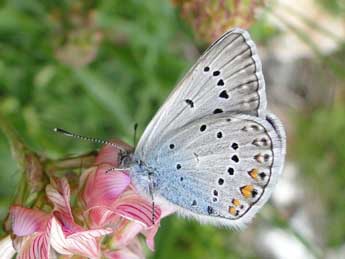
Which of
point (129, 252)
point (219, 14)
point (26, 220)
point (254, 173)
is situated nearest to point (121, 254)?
point (129, 252)

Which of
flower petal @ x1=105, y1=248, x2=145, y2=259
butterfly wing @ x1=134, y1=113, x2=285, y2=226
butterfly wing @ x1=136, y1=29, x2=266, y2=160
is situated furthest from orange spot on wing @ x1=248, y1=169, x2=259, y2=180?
flower petal @ x1=105, y1=248, x2=145, y2=259

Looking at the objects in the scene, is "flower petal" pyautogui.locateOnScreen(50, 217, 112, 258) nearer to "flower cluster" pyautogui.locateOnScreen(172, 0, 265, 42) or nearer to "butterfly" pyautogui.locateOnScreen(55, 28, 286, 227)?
"butterfly" pyautogui.locateOnScreen(55, 28, 286, 227)

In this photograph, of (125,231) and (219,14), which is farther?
(219,14)

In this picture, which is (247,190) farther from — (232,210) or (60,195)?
(60,195)

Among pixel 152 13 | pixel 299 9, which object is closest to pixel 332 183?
pixel 299 9

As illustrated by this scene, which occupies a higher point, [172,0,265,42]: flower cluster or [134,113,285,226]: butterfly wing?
[172,0,265,42]: flower cluster

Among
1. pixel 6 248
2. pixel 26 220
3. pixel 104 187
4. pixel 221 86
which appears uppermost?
pixel 221 86
